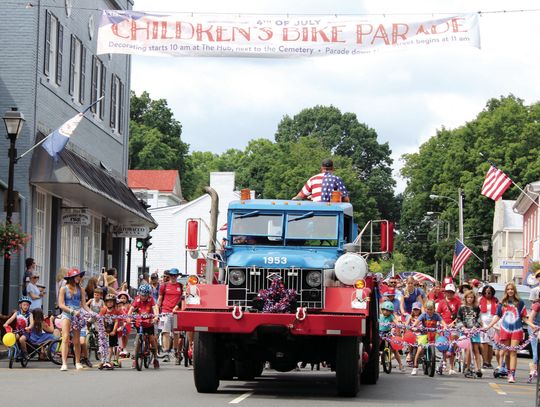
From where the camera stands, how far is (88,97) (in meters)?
39.4

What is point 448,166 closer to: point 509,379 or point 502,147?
point 502,147

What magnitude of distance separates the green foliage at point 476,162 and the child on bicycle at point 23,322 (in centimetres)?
6253

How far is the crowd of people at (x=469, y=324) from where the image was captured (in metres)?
23.7

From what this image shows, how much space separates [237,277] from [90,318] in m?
6.61

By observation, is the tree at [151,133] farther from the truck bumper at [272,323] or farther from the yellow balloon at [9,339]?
the truck bumper at [272,323]

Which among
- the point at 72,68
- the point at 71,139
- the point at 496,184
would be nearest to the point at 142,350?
the point at 71,139

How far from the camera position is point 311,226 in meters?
18.6

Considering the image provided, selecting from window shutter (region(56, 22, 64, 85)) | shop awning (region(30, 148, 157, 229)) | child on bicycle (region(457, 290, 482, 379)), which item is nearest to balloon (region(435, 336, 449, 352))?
child on bicycle (region(457, 290, 482, 379))

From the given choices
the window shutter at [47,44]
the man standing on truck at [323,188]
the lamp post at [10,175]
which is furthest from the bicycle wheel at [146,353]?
the window shutter at [47,44]

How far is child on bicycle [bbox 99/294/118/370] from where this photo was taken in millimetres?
23297

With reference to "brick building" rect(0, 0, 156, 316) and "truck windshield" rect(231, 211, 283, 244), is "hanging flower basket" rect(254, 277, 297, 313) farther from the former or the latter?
"brick building" rect(0, 0, 156, 316)

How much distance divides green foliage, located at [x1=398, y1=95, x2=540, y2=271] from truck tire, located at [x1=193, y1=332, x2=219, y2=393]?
221 ft

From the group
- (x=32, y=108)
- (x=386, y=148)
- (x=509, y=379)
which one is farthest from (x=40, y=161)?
(x=386, y=148)

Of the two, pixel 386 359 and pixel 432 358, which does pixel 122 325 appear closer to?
pixel 386 359
